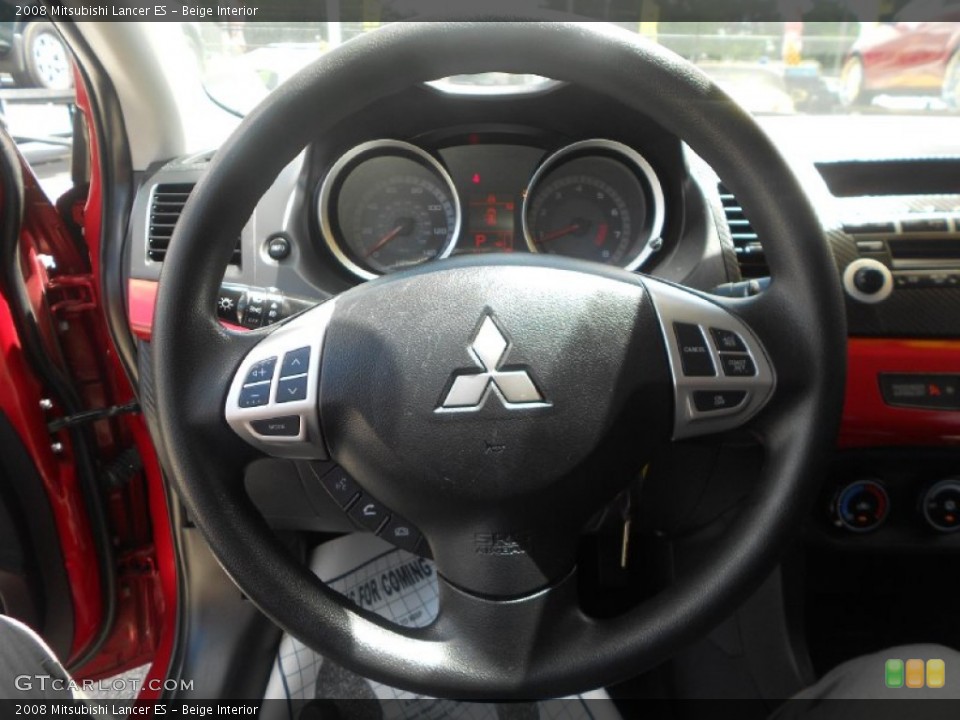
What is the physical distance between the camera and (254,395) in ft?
2.45

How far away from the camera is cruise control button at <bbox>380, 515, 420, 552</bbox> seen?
2.78 feet

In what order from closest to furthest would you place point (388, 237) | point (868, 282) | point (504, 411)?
point (504, 411), point (868, 282), point (388, 237)

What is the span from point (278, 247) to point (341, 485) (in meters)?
0.39

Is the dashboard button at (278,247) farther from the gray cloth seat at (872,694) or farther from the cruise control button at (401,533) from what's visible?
the gray cloth seat at (872,694)

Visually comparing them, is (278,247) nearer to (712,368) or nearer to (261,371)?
(261,371)

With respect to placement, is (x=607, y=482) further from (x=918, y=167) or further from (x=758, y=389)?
(x=918, y=167)

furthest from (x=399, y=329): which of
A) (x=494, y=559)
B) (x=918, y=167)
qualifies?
(x=918, y=167)

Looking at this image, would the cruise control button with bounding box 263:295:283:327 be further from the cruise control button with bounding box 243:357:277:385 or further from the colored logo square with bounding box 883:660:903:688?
the colored logo square with bounding box 883:660:903:688

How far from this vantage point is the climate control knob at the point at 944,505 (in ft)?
3.90

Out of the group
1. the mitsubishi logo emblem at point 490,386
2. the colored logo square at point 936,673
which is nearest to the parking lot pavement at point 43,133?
the mitsubishi logo emblem at point 490,386

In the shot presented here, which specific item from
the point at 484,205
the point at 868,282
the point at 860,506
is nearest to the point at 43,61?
the point at 484,205

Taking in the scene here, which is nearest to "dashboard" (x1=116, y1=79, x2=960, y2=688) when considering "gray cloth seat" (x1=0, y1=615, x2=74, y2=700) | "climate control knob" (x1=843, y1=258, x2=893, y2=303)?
"climate control knob" (x1=843, y1=258, x2=893, y2=303)

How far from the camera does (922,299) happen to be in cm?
106

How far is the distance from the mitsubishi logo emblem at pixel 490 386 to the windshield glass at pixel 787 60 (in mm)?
554
